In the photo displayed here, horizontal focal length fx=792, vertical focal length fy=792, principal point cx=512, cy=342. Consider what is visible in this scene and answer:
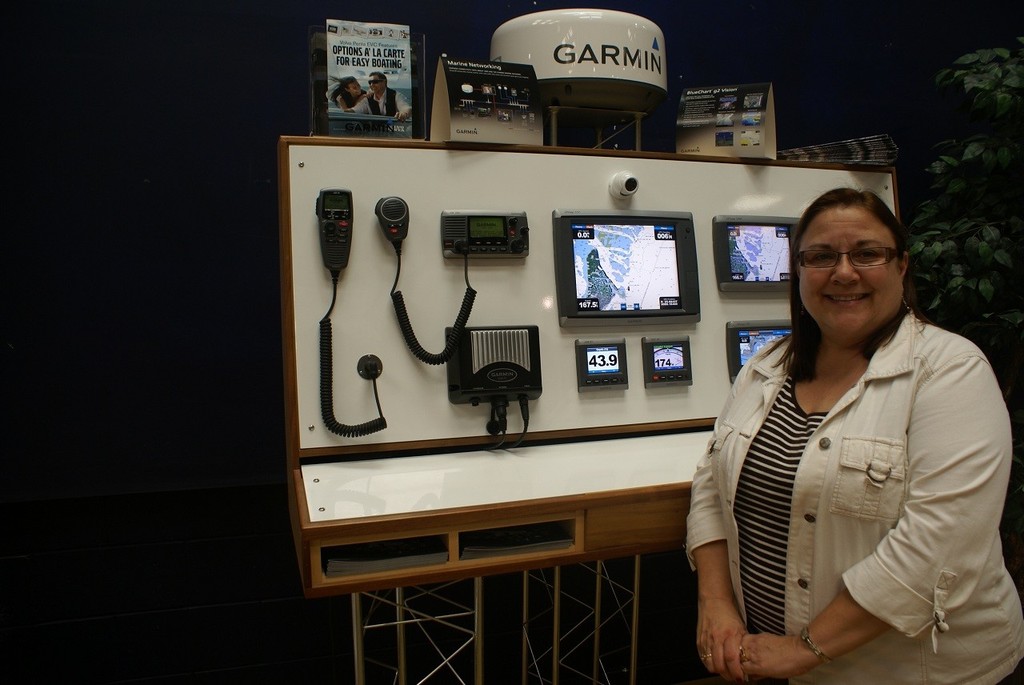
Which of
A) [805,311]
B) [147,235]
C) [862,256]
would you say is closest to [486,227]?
[805,311]

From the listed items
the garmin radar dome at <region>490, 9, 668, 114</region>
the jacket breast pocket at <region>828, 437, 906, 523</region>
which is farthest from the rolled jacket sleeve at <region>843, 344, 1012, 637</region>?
the garmin radar dome at <region>490, 9, 668, 114</region>

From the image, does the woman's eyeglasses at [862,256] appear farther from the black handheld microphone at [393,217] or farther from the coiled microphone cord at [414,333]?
the black handheld microphone at [393,217]

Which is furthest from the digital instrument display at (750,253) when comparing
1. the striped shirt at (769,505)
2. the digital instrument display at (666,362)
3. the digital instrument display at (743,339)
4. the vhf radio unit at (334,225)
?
the vhf radio unit at (334,225)

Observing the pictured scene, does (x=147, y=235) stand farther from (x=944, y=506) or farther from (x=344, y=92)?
(x=944, y=506)

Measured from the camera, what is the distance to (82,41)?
2.18 m

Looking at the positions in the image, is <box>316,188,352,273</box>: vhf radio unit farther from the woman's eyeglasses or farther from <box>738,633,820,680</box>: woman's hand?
<box>738,633,820,680</box>: woman's hand

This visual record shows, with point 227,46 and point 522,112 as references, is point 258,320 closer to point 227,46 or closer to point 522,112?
point 227,46

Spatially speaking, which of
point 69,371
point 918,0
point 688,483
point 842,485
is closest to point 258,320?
point 69,371

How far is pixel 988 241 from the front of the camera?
240cm

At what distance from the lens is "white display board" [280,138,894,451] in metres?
1.82

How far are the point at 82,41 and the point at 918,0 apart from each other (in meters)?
2.93

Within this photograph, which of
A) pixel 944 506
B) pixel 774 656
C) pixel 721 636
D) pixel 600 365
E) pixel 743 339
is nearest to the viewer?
pixel 944 506

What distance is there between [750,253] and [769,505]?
96 centimetres

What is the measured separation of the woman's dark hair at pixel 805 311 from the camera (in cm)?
142
